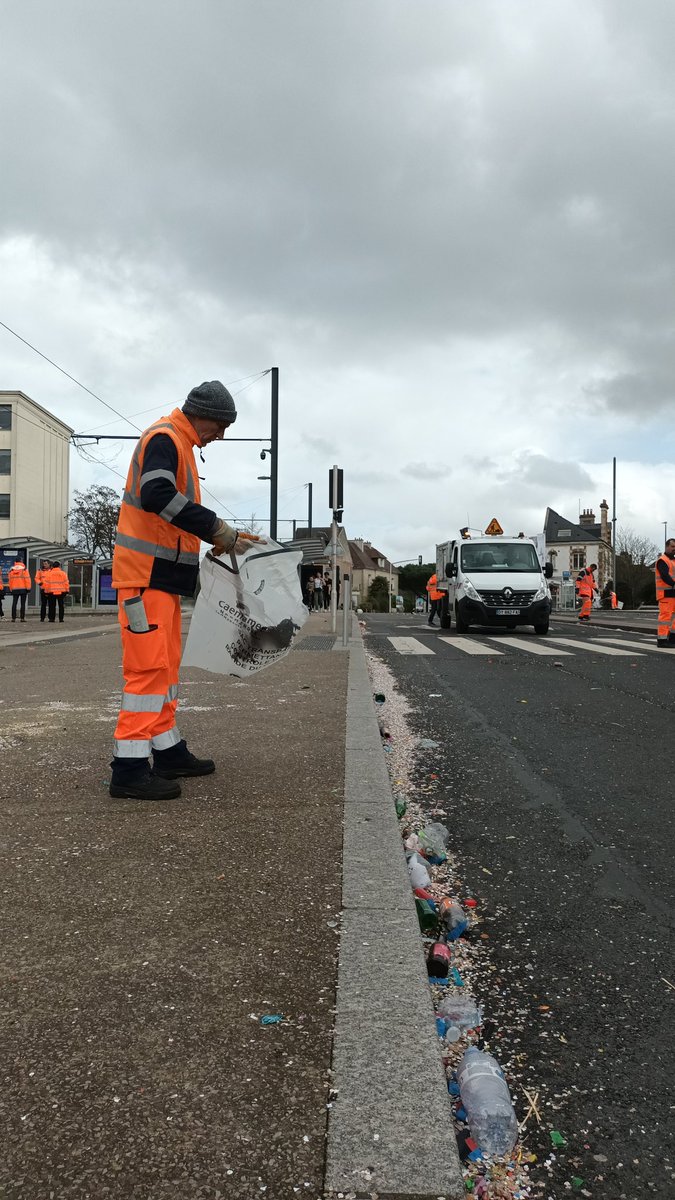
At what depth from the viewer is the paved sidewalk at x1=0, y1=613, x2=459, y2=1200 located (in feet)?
4.68

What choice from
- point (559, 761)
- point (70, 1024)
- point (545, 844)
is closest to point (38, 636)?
point (559, 761)

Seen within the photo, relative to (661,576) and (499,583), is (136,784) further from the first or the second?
(499,583)

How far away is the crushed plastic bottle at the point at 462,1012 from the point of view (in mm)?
2043

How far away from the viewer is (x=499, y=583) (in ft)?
55.7

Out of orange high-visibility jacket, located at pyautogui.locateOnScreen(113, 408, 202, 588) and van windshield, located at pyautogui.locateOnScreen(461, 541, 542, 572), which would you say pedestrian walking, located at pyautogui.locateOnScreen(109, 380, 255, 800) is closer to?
orange high-visibility jacket, located at pyautogui.locateOnScreen(113, 408, 202, 588)

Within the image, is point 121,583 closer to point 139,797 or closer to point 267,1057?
point 139,797

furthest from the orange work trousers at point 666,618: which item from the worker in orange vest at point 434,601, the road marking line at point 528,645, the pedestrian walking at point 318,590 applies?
the pedestrian walking at point 318,590

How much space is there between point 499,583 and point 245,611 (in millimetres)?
13293

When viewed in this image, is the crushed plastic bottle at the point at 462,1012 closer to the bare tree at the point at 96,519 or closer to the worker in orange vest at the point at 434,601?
the worker in orange vest at the point at 434,601

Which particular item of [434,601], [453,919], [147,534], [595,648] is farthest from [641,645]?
[453,919]

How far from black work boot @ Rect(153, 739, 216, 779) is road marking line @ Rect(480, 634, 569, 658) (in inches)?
343

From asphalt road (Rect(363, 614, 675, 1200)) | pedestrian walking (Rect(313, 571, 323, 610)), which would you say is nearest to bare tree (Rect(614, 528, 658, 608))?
pedestrian walking (Rect(313, 571, 323, 610))

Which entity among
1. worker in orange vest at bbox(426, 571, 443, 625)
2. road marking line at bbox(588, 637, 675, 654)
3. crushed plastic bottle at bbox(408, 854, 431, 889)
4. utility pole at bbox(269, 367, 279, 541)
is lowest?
crushed plastic bottle at bbox(408, 854, 431, 889)

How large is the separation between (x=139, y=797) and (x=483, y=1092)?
2268 millimetres
